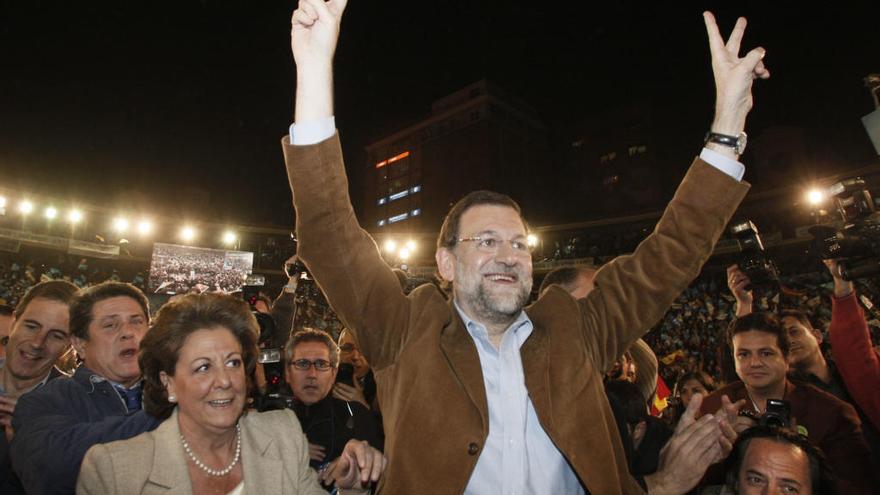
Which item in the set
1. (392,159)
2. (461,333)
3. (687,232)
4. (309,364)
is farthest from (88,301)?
(392,159)

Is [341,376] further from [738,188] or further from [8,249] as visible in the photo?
[8,249]

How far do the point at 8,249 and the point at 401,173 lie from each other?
25.9 metres

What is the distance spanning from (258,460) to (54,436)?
28.7 inches

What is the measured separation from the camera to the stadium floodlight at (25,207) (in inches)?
646

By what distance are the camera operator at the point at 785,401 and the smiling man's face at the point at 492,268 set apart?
1500 mm

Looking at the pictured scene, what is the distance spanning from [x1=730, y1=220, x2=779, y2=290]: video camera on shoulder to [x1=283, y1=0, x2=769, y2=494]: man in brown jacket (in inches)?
75.7

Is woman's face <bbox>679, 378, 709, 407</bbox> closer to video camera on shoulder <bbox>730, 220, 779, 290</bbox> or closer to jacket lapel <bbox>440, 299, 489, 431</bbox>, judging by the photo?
video camera on shoulder <bbox>730, 220, 779, 290</bbox>

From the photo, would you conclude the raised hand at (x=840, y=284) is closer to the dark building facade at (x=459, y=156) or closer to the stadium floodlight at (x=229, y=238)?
the stadium floodlight at (x=229, y=238)

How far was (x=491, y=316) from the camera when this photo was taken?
72.9 inches

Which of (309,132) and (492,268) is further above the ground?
(309,132)

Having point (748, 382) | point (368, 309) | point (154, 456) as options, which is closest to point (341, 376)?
point (154, 456)

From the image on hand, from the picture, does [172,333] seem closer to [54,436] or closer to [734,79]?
[54,436]

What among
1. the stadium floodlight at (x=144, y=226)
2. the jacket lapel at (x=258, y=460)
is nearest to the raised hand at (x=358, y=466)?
the jacket lapel at (x=258, y=460)

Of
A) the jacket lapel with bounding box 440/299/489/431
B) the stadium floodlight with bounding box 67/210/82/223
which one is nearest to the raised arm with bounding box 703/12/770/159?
the jacket lapel with bounding box 440/299/489/431
